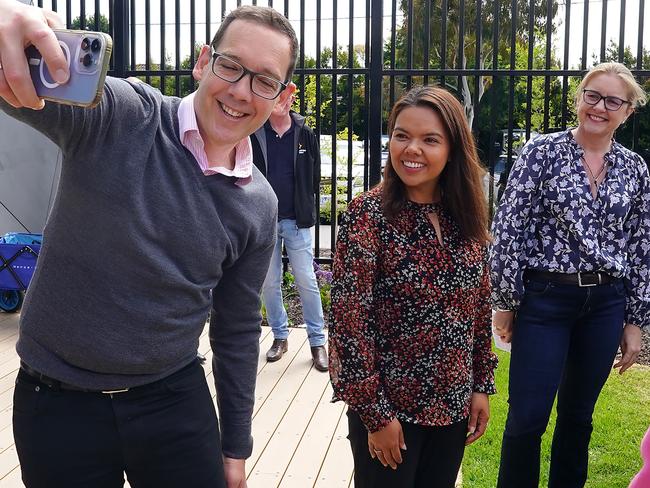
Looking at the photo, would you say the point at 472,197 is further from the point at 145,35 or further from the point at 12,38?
the point at 145,35

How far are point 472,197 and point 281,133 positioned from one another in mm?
2874

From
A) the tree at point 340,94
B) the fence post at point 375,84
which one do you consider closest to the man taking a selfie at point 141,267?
the fence post at point 375,84

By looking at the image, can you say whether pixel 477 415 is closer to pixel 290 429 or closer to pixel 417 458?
pixel 417 458

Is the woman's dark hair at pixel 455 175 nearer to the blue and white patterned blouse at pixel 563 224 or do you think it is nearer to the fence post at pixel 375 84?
the blue and white patterned blouse at pixel 563 224

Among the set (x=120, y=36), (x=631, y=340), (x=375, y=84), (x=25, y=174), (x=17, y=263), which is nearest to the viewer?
(x=631, y=340)

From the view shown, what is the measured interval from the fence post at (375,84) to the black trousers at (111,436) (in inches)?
180

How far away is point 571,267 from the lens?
289 cm

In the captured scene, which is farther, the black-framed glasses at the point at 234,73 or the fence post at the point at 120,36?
the fence post at the point at 120,36

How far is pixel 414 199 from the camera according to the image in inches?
89.0

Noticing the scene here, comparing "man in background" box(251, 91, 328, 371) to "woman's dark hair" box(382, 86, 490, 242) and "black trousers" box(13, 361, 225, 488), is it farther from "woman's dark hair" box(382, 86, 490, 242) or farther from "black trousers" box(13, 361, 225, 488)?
"black trousers" box(13, 361, 225, 488)

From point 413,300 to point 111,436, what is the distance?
935 millimetres

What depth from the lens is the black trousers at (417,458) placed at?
219cm

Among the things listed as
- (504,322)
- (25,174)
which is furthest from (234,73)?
(25,174)

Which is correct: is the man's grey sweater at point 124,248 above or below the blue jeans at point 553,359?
above
